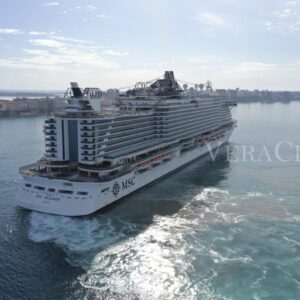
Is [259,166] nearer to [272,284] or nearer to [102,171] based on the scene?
[102,171]

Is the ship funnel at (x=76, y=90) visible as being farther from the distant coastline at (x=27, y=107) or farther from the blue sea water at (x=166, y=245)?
the distant coastline at (x=27, y=107)

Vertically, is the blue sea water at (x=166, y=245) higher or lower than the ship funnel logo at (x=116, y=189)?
lower

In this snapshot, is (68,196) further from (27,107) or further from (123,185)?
(27,107)

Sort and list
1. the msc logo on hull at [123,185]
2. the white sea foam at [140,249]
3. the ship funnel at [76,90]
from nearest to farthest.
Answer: the white sea foam at [140,249] → the msc logo on hull at [123,185] → the ship funnel at [76,90]

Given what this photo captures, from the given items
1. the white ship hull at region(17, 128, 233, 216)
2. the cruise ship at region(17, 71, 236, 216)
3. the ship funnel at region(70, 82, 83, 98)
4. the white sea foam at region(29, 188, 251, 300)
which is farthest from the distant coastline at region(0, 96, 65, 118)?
the white sea foam at region(29, 188, 251, 300)

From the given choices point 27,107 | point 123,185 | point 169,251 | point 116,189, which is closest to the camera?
point 169,251

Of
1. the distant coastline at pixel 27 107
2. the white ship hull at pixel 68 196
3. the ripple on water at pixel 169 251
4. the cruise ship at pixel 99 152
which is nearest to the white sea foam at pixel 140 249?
the ripple on water at pixel 169 251

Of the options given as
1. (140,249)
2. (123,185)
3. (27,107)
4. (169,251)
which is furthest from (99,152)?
(27,107)

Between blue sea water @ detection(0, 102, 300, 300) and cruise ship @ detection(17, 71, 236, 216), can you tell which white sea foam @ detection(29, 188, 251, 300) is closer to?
blue sea water @ detection(0, 102, 300, 300)
